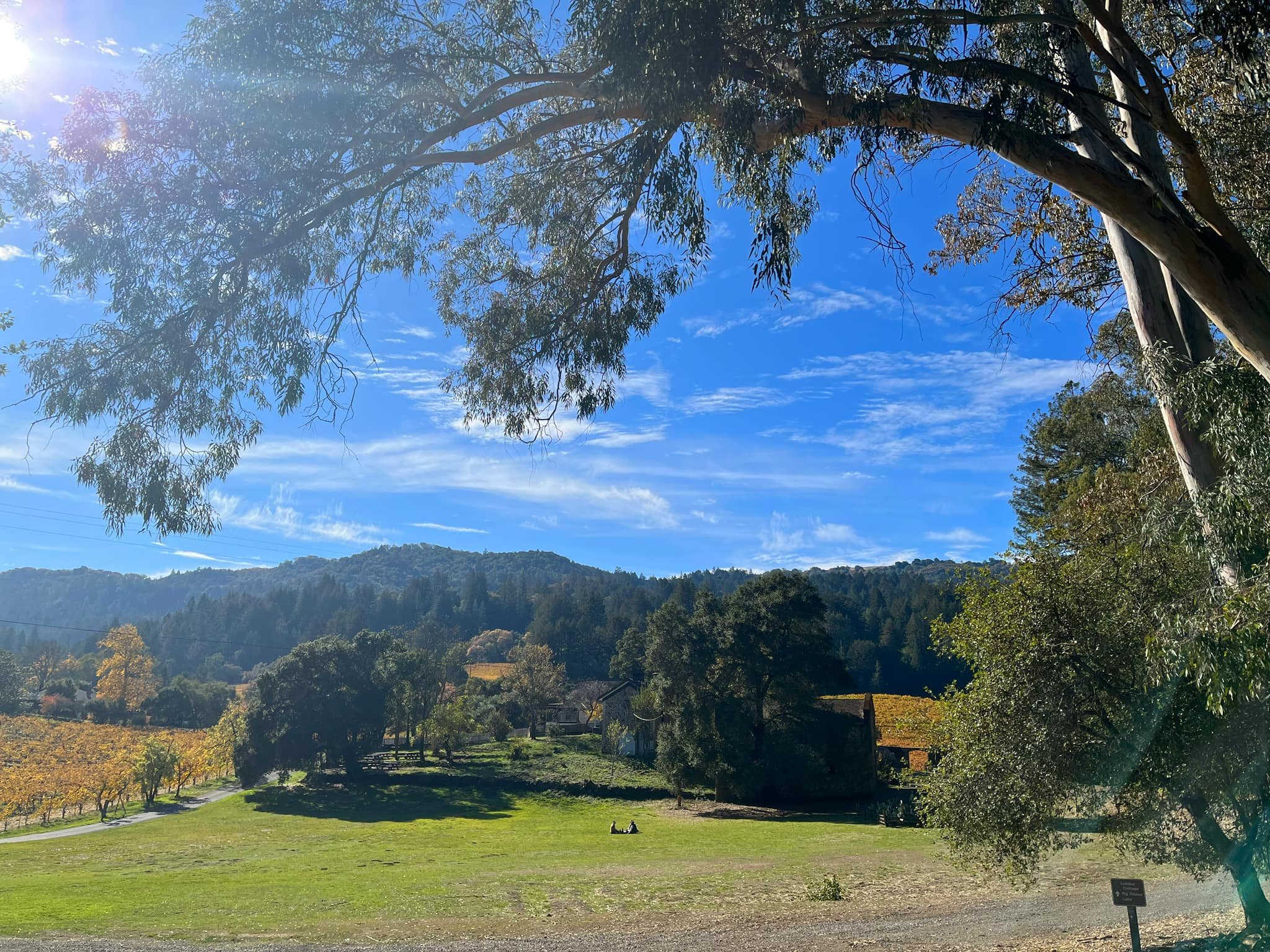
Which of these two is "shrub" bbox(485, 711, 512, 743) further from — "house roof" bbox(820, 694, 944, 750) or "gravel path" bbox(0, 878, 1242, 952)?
"gravel path" bbox(0, 878, 1242, 952)

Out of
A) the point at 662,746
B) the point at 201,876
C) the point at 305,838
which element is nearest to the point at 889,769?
the point at 201,876

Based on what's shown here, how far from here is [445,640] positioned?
298ft

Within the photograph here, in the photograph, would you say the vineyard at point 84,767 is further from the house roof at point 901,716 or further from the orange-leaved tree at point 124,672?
the house roof at point 901,716

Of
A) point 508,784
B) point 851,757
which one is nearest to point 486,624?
point 508,784

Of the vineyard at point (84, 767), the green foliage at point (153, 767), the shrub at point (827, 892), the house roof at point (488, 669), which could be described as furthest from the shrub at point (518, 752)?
the house roof at point (488, 669)

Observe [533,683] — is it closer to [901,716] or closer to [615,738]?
[615,738]

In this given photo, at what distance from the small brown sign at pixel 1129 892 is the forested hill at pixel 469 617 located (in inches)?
2383

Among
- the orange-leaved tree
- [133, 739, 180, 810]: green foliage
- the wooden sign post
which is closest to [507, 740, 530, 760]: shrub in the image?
[133, 739, 180, 810]: green foliage

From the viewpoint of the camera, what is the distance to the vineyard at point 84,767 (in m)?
37.9

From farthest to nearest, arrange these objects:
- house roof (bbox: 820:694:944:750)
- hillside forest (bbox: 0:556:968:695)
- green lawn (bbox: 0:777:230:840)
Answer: hillside forest (bbox: 0:556:968:695) → green lawn (bbox: 0:777:230:840) → house roof (bbox: 820:694:944:750)

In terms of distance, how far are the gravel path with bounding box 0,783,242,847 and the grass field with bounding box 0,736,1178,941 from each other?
Answer: 5.64ft

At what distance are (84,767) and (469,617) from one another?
107m

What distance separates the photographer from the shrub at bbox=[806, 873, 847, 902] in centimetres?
1590

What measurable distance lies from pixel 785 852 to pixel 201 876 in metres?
15.8
